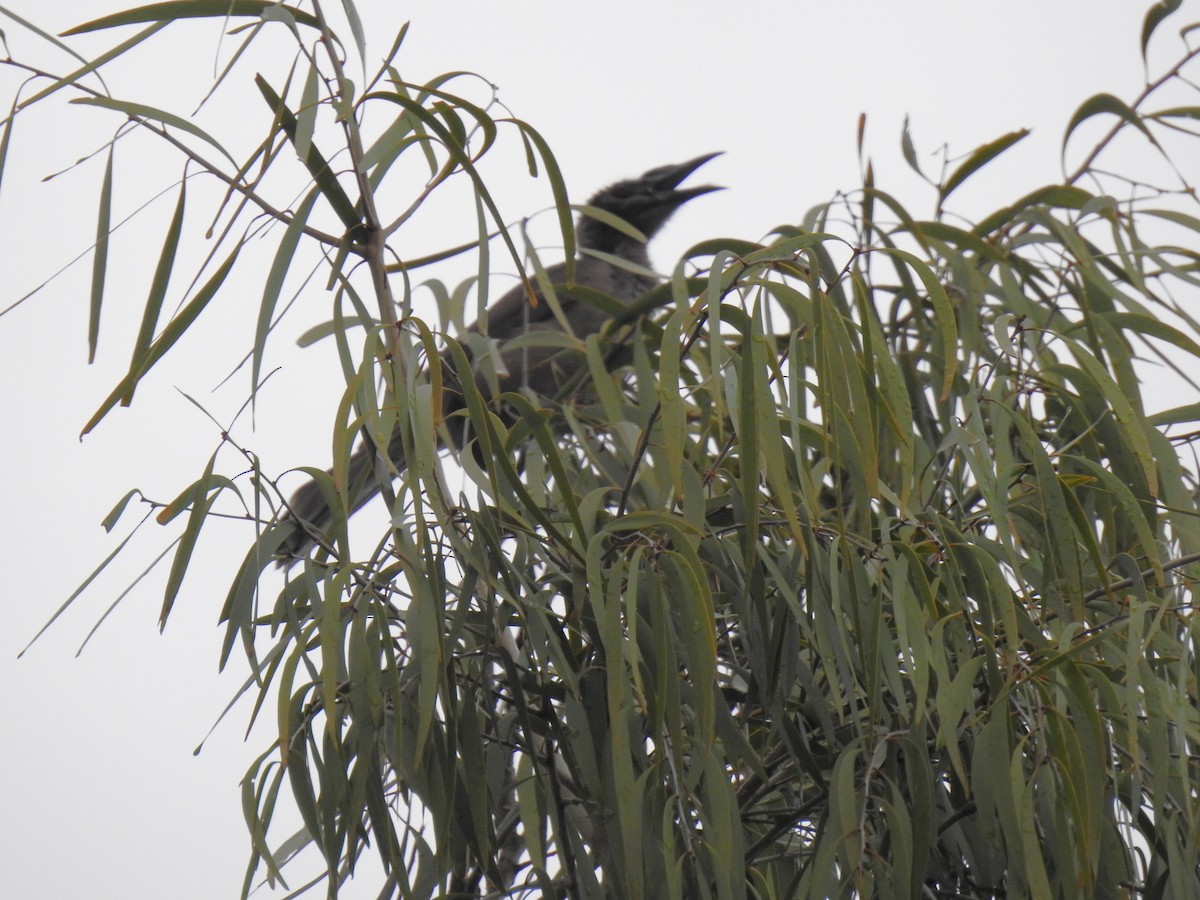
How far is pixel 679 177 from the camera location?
11.4 feet

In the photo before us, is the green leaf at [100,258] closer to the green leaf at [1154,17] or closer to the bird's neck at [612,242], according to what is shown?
the green leaf at [1154,17]

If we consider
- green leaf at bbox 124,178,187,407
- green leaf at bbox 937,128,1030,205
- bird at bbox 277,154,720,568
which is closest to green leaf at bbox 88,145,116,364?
green leaf at bbox 124,178,187,407

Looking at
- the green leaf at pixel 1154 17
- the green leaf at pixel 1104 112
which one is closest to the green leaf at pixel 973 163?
the green leaf at pixel 1104 112

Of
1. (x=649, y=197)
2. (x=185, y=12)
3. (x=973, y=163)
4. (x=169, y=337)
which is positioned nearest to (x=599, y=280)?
(x=649, y=197)

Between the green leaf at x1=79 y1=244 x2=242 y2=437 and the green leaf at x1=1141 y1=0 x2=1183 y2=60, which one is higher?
the green leaf at x1=1141 y1=0 x2=1183 y2=60

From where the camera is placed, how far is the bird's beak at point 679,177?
3289 mm

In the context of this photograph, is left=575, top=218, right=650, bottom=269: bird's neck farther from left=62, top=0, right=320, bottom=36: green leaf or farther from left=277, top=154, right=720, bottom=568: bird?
left=62, top=0, right=320, bottom=36: green leaf

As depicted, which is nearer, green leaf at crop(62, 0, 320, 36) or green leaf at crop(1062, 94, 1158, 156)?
green leaf at crop(62, 0, 320, 36)

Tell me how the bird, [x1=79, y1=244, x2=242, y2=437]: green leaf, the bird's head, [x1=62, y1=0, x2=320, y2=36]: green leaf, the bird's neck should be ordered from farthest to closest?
the bird's neck
the bird's head
the bird
[x1=62, y1=0, x2=320, y2=36]: green leaf
[x1=79, y1=244, x2=242, y2=437]: green leaf

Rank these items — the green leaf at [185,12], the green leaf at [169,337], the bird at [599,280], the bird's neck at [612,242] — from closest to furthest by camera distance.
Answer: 1. the green leaf at [169,337]
2. the green leaf at [185,12]
3. the bird at [599,280]
4. the bird's neck at [612,242]

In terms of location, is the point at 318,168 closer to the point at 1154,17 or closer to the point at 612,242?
the point at 1154,17

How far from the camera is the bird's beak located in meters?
3.29

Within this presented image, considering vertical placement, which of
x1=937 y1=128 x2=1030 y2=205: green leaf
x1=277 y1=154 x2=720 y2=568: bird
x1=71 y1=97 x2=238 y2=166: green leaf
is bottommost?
x1=937 y1=128 x2=1030 y2=205: green leaf

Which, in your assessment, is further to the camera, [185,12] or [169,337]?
[185,12]
